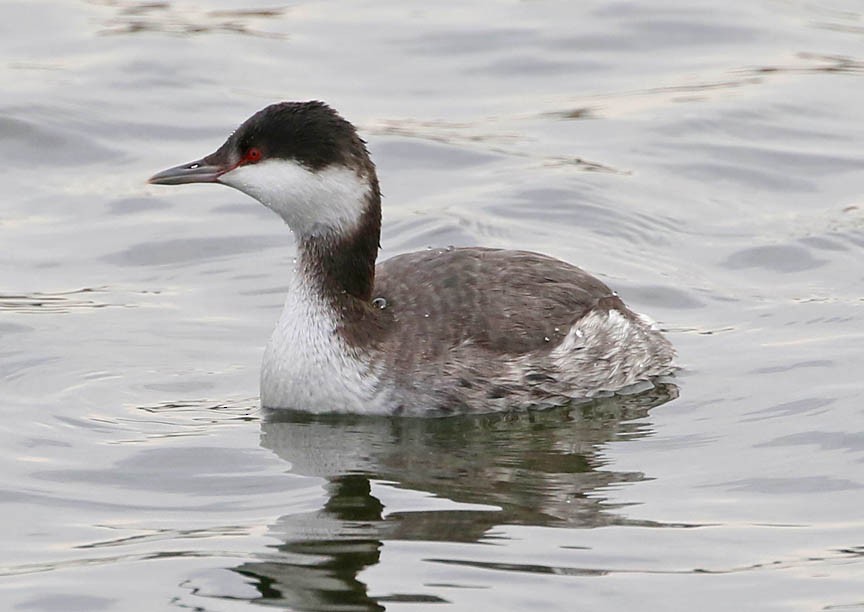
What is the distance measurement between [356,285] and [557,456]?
149 cm

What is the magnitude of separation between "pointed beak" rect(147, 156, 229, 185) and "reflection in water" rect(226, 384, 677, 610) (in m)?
1.33

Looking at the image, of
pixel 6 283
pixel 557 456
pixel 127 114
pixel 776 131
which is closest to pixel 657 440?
pixel 557 456

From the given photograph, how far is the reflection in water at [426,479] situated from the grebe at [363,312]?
6.6 inches

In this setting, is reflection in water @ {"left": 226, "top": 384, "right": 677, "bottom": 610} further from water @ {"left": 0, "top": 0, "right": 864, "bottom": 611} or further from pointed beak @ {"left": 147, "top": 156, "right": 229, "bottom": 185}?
pointed beak @ {"left": 147, "top": 156, "right": 229, "bottom": 185}

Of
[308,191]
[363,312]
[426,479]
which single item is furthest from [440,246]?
[426,479]

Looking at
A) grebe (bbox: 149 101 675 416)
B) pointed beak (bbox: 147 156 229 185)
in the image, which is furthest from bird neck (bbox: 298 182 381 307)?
pointed beak (bbox: 147 156 229 185)

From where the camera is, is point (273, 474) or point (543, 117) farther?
point (543, 117)

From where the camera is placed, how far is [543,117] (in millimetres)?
16719

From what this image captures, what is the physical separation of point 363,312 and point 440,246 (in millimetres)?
3102

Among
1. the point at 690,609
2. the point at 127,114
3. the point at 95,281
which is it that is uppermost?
the point at 127,114

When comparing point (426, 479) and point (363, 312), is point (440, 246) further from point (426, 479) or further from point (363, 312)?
point (426, 479)

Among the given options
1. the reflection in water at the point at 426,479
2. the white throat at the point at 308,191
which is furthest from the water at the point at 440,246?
the white throat at the point at 308,191

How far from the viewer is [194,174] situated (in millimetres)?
10719

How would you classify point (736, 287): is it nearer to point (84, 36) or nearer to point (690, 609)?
point (690, 609)
